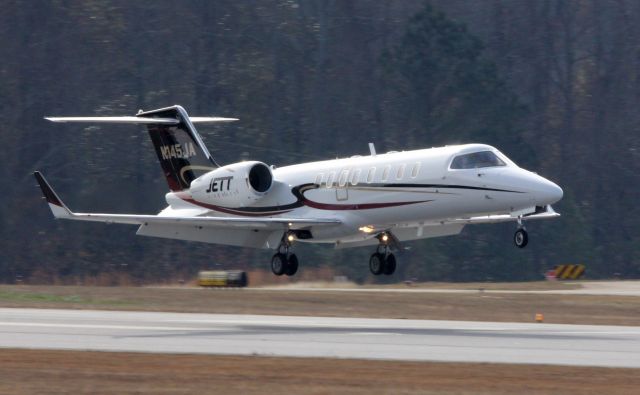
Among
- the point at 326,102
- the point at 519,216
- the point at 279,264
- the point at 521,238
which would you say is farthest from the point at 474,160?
the point at 326,102

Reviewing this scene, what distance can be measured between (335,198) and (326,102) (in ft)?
126

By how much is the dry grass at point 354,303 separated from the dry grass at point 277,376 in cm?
1166

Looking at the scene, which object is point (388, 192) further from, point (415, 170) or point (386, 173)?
point (415, 170)

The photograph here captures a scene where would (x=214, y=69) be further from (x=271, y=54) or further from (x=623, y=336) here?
(x=623, y=336)

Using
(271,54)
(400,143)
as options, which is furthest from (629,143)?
(271,54)

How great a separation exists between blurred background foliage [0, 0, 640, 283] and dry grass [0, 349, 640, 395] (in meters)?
33.4

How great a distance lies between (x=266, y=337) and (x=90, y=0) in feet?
125

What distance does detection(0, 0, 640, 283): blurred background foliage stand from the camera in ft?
180

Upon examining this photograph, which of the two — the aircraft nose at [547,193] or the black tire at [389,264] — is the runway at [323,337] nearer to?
the black tire at [389,264]

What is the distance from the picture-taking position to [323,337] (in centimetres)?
2234

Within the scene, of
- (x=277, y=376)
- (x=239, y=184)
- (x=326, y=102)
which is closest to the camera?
(x=277, y=376)

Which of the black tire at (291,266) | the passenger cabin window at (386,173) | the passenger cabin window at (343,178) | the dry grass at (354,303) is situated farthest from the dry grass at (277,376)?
the dry grass at (354,303)

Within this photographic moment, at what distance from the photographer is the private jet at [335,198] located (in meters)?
23.0

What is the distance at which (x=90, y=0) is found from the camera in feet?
187
